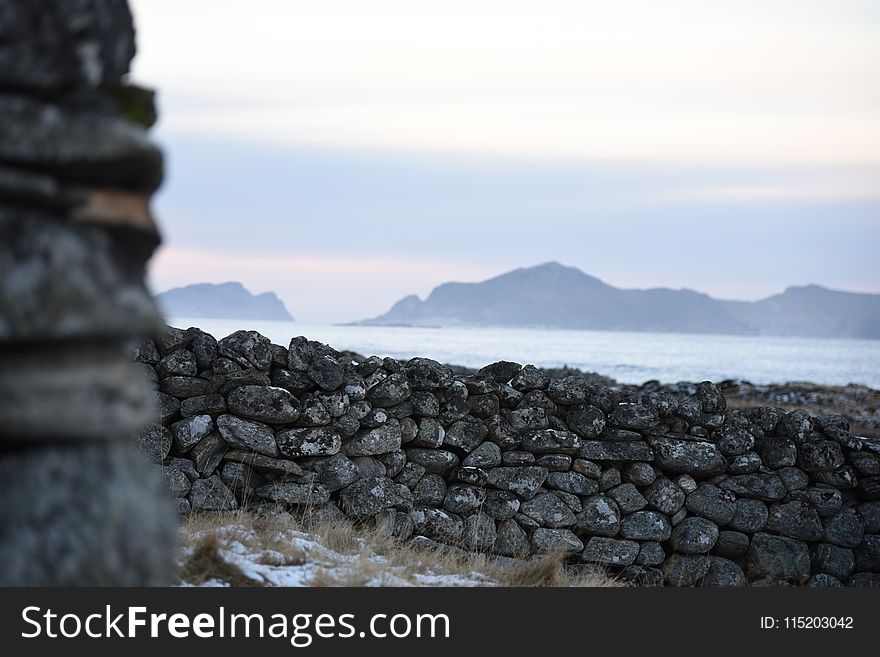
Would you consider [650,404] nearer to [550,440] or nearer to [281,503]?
[550,440]

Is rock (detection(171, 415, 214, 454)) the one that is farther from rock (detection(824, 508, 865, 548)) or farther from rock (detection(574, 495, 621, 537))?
rock (detection(824, 508, 865, 548))

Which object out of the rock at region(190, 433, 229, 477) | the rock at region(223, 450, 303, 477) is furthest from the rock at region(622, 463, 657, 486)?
the rock at region(190, 433, 229, 477)

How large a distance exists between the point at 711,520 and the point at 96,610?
6.88m

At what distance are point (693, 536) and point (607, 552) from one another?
93cm

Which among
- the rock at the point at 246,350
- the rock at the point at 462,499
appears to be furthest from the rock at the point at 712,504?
the rock at the point at 246,350

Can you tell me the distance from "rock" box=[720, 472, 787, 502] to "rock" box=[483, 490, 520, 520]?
7.43 ft

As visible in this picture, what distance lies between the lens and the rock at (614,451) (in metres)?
8.38

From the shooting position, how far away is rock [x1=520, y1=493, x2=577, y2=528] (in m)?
8.17

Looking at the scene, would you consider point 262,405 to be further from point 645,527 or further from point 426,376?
point 645,527

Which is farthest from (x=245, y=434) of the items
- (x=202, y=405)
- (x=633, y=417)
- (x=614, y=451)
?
(x=633, y=417)

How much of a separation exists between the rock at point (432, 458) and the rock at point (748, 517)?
3.00m

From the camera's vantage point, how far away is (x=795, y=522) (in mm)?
8672

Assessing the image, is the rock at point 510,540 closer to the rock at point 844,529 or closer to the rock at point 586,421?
the rock at point 586,421

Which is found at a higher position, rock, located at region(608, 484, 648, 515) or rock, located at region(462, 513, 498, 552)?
rock, located at region(608, 484, 648, 515)
